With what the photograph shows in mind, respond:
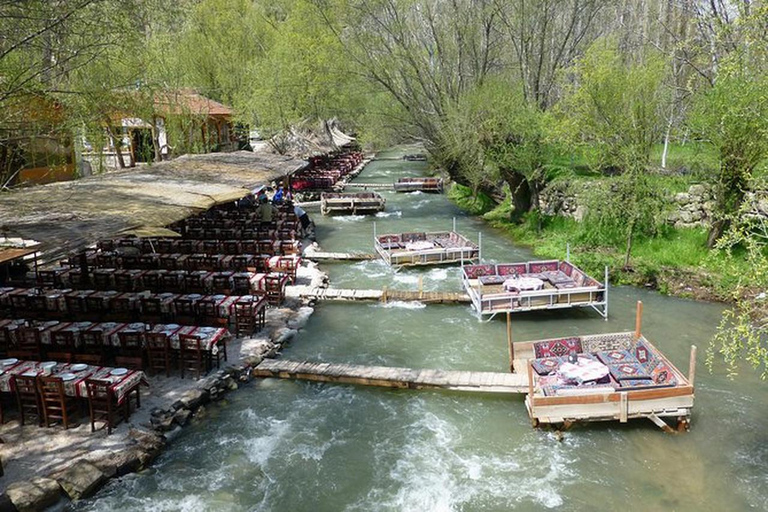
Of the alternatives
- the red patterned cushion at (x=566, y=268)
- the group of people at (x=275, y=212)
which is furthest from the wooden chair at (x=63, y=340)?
the red patterned cushion at (x=566, y=268)

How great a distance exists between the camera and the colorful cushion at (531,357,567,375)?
38.4ft

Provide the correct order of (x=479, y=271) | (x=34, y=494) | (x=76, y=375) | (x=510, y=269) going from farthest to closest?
(x=510, y=269)
(x=479, y=271)
(x=76, y=375)
(x=34, y=494)

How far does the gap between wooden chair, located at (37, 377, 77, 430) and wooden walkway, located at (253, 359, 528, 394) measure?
4.01 meters

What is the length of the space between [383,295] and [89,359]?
8.95 meters

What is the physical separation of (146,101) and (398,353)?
12.1 meters

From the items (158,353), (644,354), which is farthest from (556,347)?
(158,353)

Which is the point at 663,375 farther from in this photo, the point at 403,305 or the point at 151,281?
the point at 151,281

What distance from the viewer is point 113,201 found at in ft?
46.2

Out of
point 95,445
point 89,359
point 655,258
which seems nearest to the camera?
point 95,445

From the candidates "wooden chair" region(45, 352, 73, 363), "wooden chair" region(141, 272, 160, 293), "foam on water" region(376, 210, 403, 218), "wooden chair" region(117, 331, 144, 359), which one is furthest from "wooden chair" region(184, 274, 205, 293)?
"foam on water" region(376, 210, 403, 218)

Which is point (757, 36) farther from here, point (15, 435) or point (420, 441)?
point (15, 435)

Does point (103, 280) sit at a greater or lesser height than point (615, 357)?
greater

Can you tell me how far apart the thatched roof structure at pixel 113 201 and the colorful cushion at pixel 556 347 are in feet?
29.0

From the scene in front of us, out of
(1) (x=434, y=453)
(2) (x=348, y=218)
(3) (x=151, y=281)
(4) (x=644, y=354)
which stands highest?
(3) (x=151, y=281)
